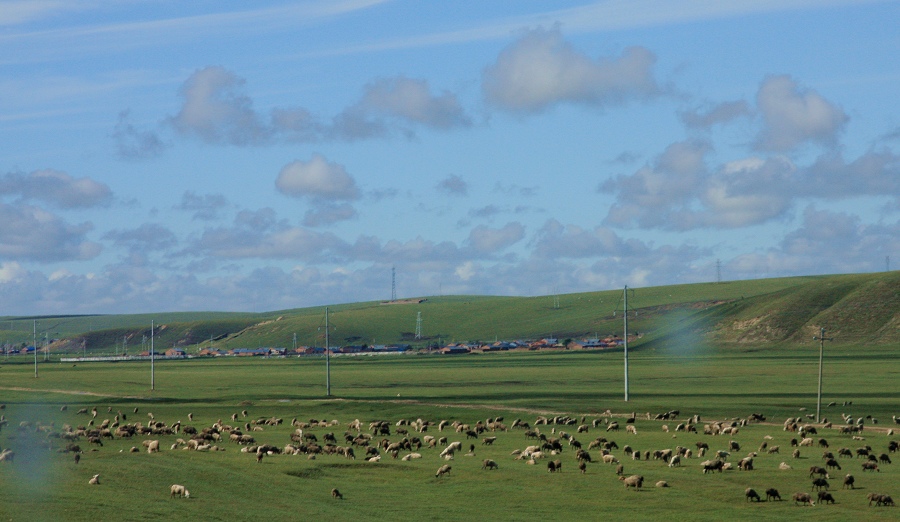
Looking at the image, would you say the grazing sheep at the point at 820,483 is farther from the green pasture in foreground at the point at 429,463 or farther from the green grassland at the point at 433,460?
the green grassland at the point at 433,460

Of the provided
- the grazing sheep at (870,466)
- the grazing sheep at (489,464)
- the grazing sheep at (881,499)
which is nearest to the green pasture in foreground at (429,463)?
the grazing sheep at (870,466)

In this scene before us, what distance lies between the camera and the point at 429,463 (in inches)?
1874

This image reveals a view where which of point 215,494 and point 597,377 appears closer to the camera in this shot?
point 215,494

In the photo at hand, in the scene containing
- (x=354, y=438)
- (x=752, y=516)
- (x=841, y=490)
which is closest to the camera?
(x=752, y=516)

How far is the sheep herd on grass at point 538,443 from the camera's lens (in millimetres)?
44094

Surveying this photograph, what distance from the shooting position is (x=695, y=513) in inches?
1417

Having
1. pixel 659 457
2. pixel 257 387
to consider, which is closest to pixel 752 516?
pixel 659 457

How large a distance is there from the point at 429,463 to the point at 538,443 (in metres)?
10.2

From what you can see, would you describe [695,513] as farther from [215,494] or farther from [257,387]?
[257,387]

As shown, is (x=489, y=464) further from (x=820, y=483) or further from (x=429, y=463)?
(x=820, y=483)

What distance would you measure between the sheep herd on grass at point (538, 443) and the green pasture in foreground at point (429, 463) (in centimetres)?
50

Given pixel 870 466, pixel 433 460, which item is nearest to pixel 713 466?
pixel 870 466

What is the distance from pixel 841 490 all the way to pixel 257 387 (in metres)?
83.8

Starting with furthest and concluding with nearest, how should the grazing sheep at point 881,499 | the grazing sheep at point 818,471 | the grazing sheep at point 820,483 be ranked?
1. the grazing sheep at point 818,471
2. the grazing sheep at point 820,483
3. the grazing sheep at point 881,499
